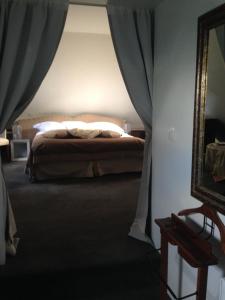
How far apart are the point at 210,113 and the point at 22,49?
5.03ft

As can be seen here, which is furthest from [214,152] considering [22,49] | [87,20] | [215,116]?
[87,20]

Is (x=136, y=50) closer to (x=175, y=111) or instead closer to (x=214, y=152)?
(x=175, y=111)

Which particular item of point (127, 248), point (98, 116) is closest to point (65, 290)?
point (127, 248)

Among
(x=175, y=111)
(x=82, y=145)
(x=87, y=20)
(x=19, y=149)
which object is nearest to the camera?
(x=175, y=111)

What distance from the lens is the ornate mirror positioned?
152 centimetres

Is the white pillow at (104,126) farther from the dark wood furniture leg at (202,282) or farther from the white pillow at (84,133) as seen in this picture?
the dark wood furniture leg at (202,282)

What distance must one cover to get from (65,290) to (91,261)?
32 centimetres

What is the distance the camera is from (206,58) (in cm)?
163

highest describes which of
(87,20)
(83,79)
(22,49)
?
(87,20)

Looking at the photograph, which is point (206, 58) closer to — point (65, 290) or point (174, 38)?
point (174, 38)

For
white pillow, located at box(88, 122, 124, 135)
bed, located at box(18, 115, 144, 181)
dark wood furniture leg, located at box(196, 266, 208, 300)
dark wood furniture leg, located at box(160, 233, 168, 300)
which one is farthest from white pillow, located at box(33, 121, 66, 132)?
dark wood furniture leg, located at box(196, 266, 208, 300)

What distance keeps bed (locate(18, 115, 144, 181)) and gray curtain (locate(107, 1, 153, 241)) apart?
2211 millimetres

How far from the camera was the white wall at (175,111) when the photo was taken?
1807 millimetres

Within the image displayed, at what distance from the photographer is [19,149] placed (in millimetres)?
6168
